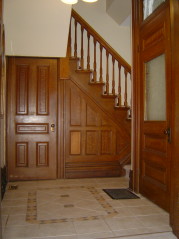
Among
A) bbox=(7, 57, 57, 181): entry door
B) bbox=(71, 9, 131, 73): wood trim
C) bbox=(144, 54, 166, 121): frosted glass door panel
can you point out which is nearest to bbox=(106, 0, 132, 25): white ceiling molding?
bbox=(71, 9, 131, 73): wood trim

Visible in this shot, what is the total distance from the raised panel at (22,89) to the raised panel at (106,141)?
1513 millimetres

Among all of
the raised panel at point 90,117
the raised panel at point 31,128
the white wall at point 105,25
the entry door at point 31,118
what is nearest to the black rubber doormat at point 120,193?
the entry door at point 31,118

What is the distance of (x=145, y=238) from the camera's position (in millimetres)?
2375

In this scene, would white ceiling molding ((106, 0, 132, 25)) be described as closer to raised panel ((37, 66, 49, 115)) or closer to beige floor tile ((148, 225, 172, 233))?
raised panel ((37, 66, 49, 115))

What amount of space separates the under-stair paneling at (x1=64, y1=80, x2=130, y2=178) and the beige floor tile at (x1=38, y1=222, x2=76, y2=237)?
2210 mm

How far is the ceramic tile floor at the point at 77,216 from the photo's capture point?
246 centimetres

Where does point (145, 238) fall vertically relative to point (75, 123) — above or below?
below

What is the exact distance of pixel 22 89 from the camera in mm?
4738

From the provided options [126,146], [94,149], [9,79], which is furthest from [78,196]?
[9,79]

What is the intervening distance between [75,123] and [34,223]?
2450 millimetres

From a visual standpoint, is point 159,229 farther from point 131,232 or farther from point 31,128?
point 31,128

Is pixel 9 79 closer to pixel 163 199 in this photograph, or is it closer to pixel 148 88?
pixel 148 88

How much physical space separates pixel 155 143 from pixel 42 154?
7.39 feet

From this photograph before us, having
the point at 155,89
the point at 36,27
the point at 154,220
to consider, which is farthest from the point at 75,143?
the point at 154,220
